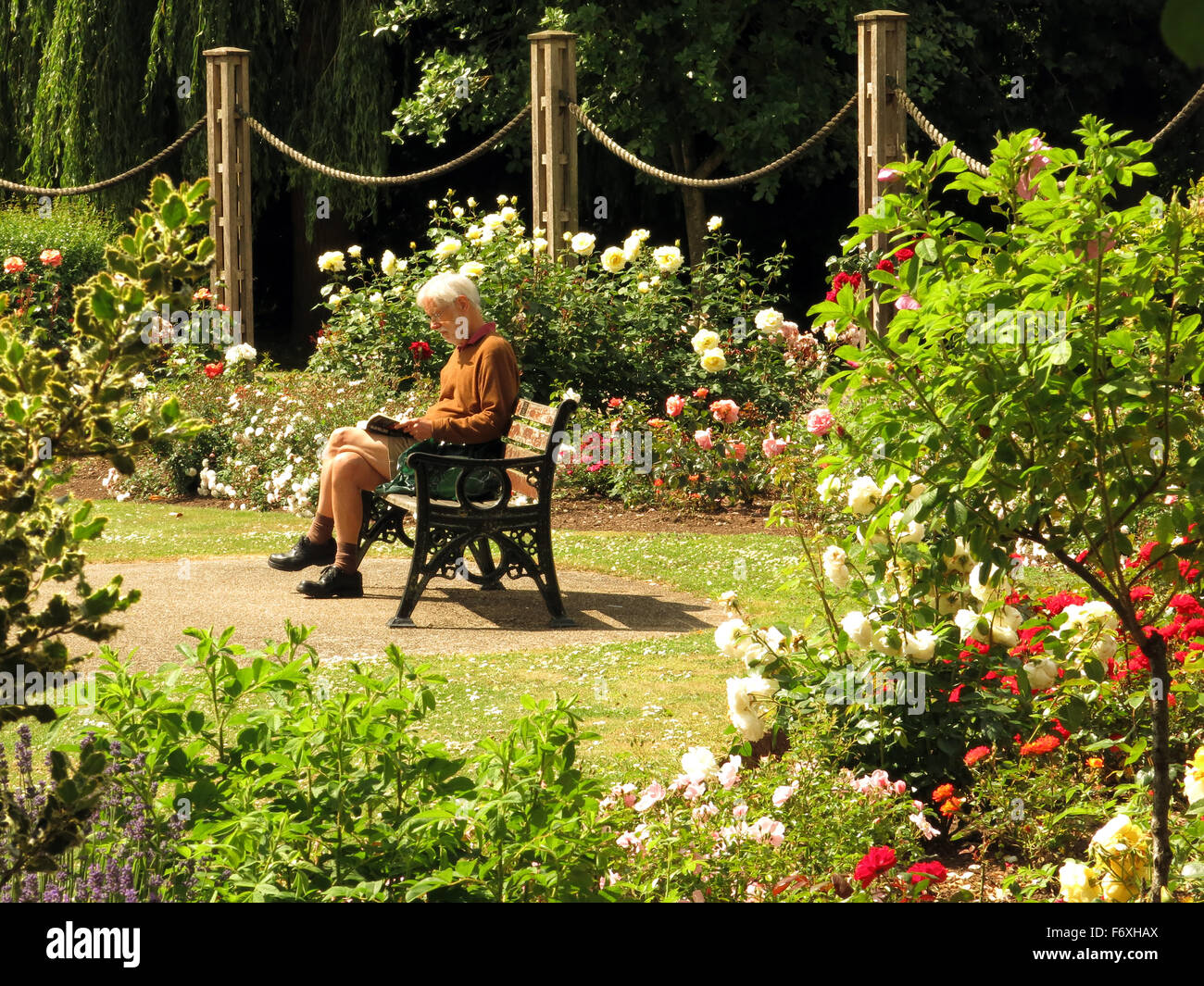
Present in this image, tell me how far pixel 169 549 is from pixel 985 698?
543 cm

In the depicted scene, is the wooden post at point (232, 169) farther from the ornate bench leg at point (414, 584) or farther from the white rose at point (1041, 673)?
the white rose at point (1041, 673)

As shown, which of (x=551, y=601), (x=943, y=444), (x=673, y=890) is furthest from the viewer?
(x=551, y=601)

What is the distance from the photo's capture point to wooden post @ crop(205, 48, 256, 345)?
12336 millimetres

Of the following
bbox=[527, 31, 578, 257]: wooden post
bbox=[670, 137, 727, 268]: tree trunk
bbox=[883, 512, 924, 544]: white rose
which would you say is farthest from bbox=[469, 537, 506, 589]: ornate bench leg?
bbox=[670, 137, 727, 268]: tree trunk

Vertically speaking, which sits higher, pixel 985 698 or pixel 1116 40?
pixel 1116 40

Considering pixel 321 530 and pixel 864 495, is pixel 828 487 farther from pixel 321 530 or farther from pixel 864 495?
pixel 321 530

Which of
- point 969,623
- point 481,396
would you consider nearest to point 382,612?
point 481,396

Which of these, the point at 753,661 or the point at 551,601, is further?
the point at 551,601

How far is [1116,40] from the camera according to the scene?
2097 cm

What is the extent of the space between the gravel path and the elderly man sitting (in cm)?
18

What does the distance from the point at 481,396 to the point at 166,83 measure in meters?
12.7
